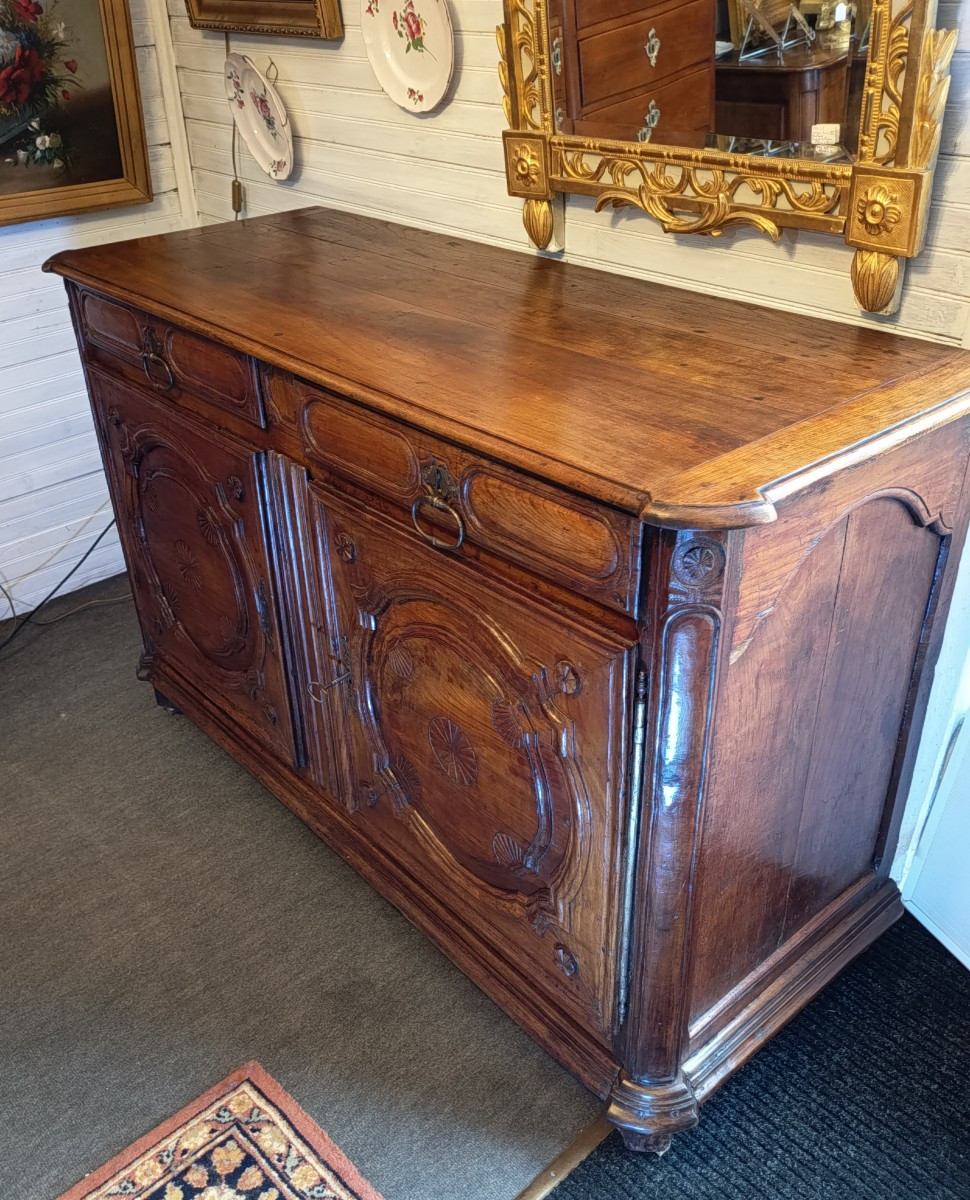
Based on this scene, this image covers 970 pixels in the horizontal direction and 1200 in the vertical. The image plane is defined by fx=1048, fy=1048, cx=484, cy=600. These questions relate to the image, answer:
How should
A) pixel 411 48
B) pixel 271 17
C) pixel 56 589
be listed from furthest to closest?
pixel 56 589 → pixel 271 17 → pixel 411 48

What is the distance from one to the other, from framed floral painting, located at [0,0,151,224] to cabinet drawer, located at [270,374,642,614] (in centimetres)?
140

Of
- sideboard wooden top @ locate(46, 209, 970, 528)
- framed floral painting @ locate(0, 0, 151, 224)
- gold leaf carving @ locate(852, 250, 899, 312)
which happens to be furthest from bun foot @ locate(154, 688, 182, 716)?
gold leaf carving @ locate(852, 250, 899, 312)

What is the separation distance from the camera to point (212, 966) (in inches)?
69.2

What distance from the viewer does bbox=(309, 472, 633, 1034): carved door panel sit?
1.21 metres

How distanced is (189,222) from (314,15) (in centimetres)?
87

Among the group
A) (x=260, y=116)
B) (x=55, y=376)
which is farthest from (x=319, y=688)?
(x=55, y=376)

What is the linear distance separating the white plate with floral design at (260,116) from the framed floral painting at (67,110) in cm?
32

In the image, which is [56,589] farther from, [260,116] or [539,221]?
[539,221]

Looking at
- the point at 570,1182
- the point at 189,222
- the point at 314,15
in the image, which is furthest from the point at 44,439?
the point at 570,1182

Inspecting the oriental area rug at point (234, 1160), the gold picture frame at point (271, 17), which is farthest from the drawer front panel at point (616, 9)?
the oriental area rug at point (234, 1160)

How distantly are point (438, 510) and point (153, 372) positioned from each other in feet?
2.47

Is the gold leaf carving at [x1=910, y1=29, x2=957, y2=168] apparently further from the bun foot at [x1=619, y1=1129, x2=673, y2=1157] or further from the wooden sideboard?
the bun foot at [x1=619, y1=1129, x2=673, y2=1157]

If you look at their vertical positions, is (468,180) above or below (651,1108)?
above

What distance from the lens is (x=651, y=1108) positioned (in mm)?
1374
